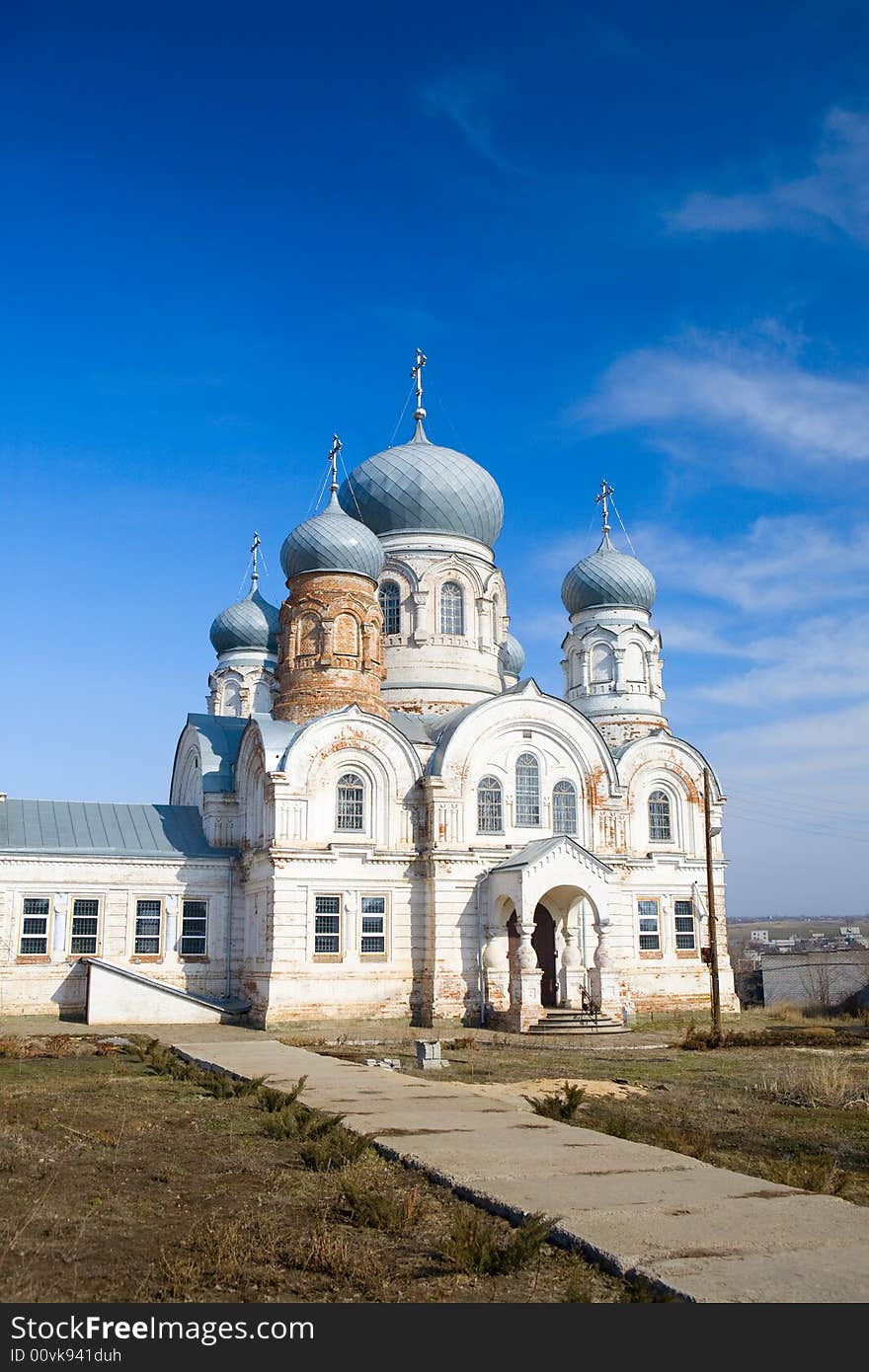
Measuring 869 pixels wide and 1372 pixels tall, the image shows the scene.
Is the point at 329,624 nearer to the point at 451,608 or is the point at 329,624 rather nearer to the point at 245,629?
the point at 451,608

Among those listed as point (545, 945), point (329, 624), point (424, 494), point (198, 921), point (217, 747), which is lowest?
point (545, 945)

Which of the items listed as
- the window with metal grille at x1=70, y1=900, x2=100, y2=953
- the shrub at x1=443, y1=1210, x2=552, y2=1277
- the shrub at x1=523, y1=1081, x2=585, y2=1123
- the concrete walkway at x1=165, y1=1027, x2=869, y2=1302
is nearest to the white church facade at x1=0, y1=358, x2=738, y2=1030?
the window with metal grille at x1=70, y1=900, x2=100, y2=953

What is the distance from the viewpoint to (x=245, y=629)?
42.2 m

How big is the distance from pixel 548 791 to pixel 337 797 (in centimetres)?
588

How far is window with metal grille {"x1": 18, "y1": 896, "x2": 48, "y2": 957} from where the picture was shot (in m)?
28.5

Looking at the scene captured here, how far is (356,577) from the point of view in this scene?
3184 cm

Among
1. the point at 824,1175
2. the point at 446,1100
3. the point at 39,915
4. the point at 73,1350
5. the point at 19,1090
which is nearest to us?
the point at 73,1350

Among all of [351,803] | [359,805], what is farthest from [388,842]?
[351,803]

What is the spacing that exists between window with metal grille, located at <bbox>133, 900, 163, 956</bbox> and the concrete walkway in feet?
57.9

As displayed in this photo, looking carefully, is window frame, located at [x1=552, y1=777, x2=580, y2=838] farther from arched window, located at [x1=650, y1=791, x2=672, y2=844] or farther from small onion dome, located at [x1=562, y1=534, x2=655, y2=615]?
small onion dome, located at [x1=562, y1=534, x2=655, y2=615]

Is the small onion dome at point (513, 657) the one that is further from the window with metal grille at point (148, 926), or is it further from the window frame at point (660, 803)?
the window with metal grille at point (148, 926)

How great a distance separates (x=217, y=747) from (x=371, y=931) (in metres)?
7.54

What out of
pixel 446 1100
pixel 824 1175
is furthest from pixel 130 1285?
pixel 446 1100

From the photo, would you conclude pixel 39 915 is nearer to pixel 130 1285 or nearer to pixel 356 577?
pixel 356 577
